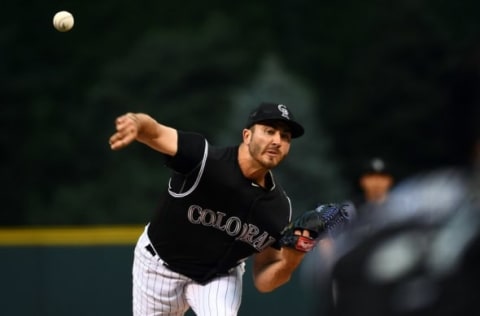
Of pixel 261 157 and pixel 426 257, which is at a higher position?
pixel 261 157

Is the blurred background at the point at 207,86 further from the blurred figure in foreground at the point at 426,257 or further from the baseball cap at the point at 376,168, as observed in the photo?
the blurred figure in foreground at the point at 426,257

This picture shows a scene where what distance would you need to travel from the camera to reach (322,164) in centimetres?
1688

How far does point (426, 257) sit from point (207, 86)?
675 inches

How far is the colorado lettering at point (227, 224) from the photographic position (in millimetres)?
5465

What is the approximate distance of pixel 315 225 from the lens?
17.0 feet

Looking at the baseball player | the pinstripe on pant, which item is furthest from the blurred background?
the baseball player

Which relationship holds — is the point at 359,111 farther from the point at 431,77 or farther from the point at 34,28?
the point at 34,28

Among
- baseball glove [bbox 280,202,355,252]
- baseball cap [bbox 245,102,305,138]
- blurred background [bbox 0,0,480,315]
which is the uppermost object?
blurred background [bbox 0,0,480,315]

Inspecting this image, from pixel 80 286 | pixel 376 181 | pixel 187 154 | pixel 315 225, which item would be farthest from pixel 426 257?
pixel 80 286

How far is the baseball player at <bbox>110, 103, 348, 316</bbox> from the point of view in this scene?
5.31 m

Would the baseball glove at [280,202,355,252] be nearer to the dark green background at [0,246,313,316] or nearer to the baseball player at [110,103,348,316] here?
the baseball player at [110,103,348,316]

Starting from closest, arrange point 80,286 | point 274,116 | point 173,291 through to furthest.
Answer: point 274,116 → point 173,291 → point 80,286

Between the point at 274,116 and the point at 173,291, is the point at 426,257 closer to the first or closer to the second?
the point at 274,116

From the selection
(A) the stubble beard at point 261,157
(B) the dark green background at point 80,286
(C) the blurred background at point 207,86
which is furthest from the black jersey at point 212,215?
(C) the blurred background at point 207,86
